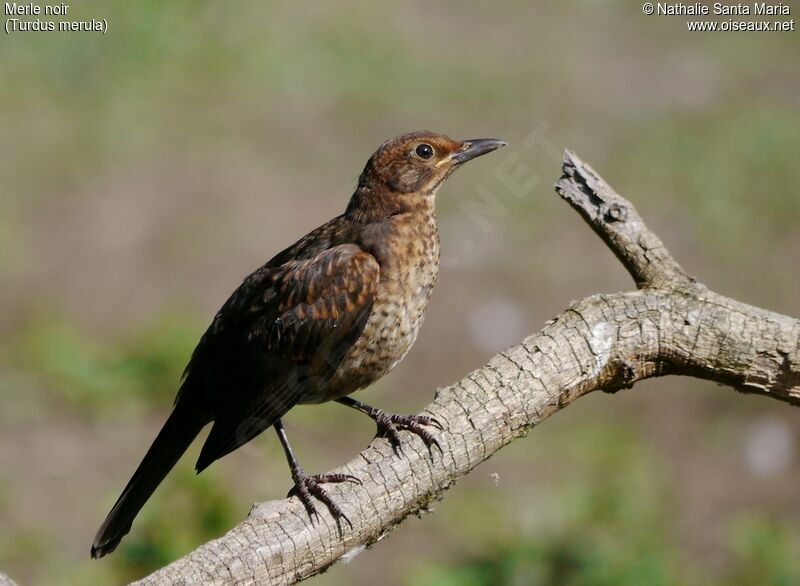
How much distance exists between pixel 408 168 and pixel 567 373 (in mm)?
1242

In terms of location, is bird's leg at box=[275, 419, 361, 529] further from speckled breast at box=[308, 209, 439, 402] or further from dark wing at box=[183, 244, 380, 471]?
speckled breast at box=[308, 209, 439, 402]

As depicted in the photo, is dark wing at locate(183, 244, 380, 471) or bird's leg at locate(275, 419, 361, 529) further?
dark wing at locate(183, 244, 380, 471)

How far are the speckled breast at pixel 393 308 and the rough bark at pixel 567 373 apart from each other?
421 millimetres

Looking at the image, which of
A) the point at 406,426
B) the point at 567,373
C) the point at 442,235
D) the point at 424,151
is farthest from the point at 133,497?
the point at 442,235

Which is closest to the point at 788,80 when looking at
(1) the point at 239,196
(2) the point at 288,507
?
(1) the point at 239,196

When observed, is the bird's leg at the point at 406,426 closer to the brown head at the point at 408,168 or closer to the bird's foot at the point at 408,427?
the bird's foot at the point at 408,427

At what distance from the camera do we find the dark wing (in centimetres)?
442

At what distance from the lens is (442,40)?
11.6m

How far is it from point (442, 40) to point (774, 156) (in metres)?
3.59

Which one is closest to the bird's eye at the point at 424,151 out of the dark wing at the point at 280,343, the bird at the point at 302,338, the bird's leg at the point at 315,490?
the bird at the point at 302,338

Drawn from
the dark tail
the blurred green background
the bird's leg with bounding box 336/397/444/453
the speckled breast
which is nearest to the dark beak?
the speckled breast

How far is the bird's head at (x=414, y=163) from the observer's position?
4836mm

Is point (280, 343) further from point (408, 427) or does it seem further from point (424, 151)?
point (424, 151)

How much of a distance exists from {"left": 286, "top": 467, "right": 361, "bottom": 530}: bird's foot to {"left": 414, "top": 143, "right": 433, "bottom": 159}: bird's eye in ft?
5.18
